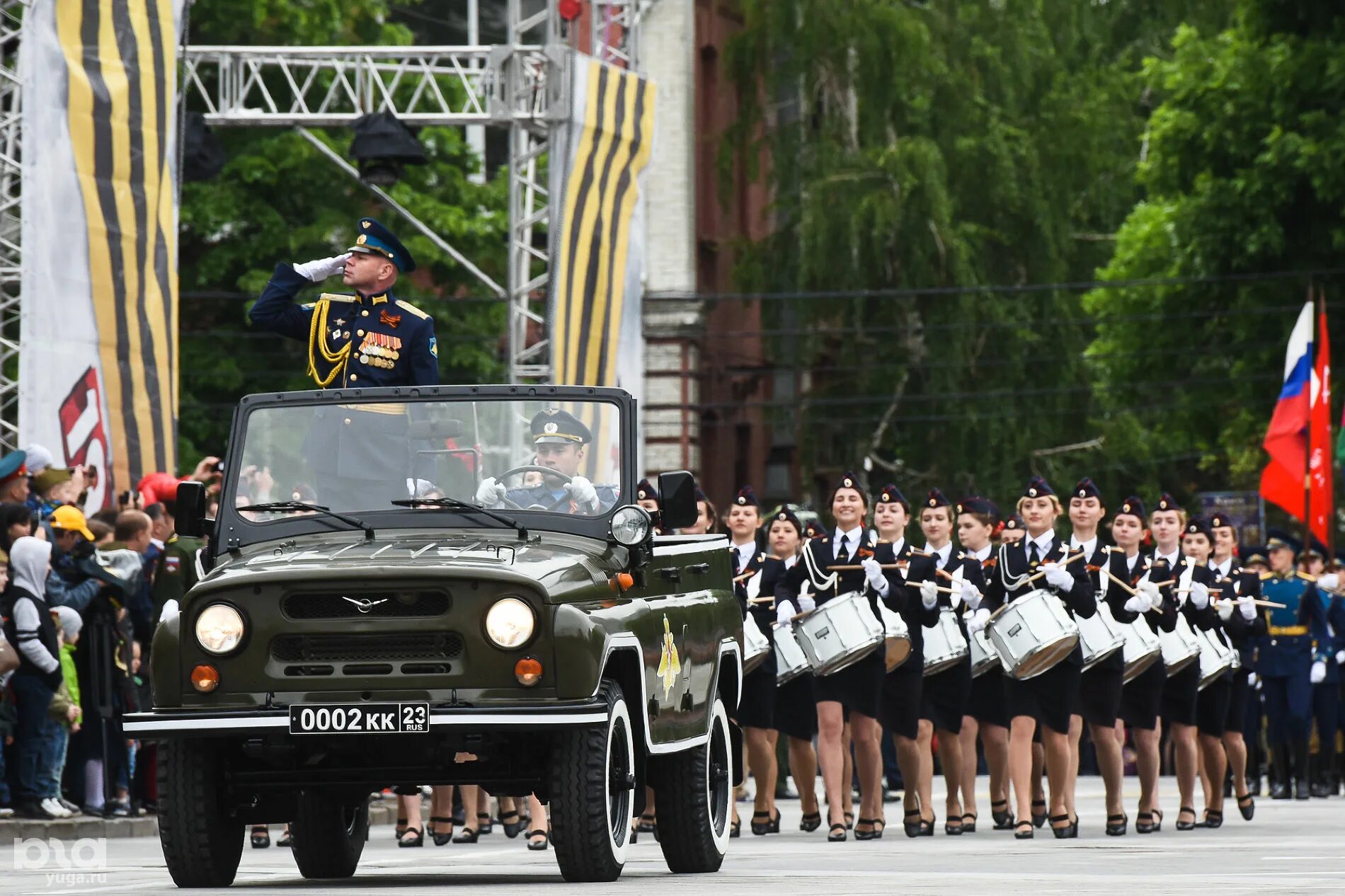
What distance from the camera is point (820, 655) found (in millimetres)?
18141

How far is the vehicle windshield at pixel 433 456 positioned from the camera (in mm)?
A: 12508

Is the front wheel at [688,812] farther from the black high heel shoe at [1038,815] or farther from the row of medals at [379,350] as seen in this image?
the black high heel shoe at [1038,815]

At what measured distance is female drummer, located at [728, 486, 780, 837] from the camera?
19094 mm

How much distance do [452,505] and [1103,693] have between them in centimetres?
771

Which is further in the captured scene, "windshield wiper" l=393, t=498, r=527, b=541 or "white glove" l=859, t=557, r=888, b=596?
"white glove" l=859, t=557, r=888, b=596

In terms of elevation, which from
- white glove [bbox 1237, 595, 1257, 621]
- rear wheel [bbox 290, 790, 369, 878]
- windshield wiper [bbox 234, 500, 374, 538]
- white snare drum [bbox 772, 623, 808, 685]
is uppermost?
windshield wiper [bbox 234, 500, 374, 538]

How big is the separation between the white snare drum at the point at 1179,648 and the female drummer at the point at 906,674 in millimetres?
2062

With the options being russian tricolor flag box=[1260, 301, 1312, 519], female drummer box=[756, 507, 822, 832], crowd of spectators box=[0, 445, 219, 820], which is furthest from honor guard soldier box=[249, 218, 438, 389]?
russian tricolor flag box=[1260, 301, 1312, 519]

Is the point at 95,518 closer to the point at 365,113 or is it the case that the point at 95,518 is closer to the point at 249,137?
the point at 365,113

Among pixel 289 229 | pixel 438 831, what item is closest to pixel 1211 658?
pixel 438 831

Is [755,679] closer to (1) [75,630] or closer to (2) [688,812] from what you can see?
(1) [75,630]

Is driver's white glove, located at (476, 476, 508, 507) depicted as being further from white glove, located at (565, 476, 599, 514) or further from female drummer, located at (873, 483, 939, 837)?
female drummer, located at (873, 483, 939, 837)

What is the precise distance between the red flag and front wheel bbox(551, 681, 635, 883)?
19960 mm

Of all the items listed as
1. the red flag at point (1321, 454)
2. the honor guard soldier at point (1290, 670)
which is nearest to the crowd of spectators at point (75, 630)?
the honor guard soldier at point (1290, 670)
